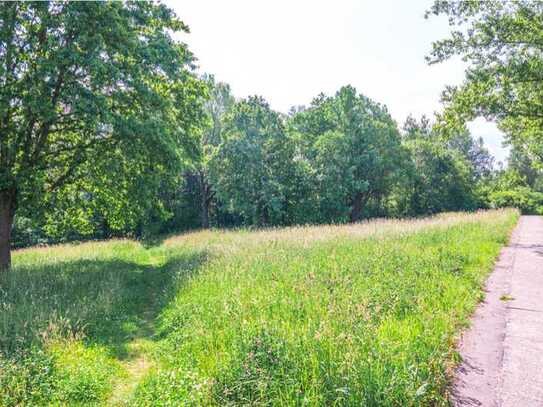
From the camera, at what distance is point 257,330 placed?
488cm

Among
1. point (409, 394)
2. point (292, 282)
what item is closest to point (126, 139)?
point (292, 282)

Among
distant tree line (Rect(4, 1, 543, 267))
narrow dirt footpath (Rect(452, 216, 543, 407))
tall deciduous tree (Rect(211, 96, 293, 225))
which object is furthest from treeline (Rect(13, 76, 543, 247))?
narrow dirt footpath (Rect(452, 216, 543, 407))

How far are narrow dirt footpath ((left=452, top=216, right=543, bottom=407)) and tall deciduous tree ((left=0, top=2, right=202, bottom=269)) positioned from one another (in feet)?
32.9

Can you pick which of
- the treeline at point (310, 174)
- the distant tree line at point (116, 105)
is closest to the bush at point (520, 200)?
the treeline at point (310, 174)

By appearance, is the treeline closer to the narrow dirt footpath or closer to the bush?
the bush

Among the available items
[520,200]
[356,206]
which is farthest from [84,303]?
[520,200]

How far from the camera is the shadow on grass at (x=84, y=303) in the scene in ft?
19.9

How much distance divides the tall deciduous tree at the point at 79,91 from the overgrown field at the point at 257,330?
4203mm

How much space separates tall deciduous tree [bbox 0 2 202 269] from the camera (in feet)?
32.8

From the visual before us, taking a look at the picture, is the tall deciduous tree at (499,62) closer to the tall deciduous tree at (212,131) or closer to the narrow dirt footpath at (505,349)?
the narrow dirt footpath at (505,349)

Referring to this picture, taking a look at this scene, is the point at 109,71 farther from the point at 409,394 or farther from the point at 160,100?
the point at 409,394

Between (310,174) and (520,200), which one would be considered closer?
(310,174)

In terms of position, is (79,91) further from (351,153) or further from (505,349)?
(351,153)

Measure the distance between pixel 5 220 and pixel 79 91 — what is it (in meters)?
5.31
